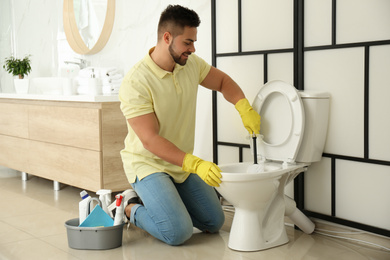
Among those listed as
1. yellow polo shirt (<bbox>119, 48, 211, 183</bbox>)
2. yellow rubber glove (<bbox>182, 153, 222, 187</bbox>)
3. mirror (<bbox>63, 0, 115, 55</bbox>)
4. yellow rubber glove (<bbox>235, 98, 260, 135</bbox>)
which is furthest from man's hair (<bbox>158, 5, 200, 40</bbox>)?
mirror (<bbox>63, 0, 115, 55</bbox>)

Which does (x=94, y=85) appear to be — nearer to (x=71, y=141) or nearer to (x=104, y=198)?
(x=71, y=141)

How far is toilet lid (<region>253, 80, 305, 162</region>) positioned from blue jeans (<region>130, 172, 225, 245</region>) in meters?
0.39

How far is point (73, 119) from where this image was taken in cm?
330

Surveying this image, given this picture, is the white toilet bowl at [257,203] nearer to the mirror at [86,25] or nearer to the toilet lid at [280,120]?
the toilet lid at [280,120]

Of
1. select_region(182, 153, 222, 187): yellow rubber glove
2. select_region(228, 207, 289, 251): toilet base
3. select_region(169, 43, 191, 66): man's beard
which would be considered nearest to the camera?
select_region(182, 153, 222, 187): yellow rubber glove

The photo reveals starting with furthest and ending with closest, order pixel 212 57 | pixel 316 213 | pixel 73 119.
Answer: pixel 73 119, pixel 212 57, pixel 316 213

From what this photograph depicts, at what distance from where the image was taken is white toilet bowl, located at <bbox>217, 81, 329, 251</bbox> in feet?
7.47

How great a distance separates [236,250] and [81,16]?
105 inches

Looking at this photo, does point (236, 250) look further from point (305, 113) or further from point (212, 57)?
point (212, 57)

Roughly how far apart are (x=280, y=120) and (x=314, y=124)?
0.19 m

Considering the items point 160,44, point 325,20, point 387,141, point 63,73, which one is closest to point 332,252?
point 387,141

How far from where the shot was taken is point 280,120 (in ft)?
8.21

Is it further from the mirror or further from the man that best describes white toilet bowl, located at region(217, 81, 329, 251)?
the mirror

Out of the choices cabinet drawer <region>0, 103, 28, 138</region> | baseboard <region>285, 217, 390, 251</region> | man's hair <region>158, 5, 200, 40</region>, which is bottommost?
baseboard <region>285, 217, 390, 251</region>
